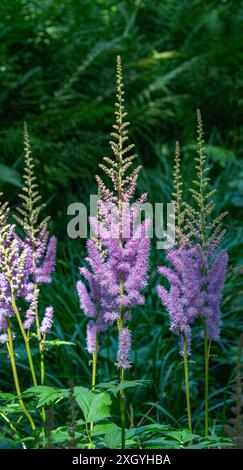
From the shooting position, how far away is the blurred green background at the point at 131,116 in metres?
4.22

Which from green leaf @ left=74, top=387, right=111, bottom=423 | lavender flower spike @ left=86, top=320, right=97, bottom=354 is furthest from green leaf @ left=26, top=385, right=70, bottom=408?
lavender flower spike @ left=86, top=320, right=97, bottom=354

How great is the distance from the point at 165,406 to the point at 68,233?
204 cm

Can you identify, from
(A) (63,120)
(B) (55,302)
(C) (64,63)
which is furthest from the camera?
(C) (64,63)

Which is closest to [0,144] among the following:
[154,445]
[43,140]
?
[43,140]

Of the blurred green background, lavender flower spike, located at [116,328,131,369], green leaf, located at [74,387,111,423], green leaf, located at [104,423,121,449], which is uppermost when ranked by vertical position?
the blurred green background

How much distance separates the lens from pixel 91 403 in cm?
234

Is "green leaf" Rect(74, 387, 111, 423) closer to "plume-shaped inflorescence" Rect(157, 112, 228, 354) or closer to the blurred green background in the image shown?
"plume-shaped inflorescence" Rect(157, 112, 228, 354)

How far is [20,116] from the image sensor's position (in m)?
6.23

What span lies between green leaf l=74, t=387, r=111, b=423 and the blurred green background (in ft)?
4.45

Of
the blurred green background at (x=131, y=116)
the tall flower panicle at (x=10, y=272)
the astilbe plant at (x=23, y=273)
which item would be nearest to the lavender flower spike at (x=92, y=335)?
the astilbe plant at (x=23, y=273)

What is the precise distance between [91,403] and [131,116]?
14.4 feet

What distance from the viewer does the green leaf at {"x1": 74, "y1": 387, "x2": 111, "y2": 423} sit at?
2.31 m

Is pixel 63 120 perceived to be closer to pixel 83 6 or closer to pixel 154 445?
pixel 83 6

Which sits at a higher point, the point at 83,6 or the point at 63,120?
the point at 83,6
